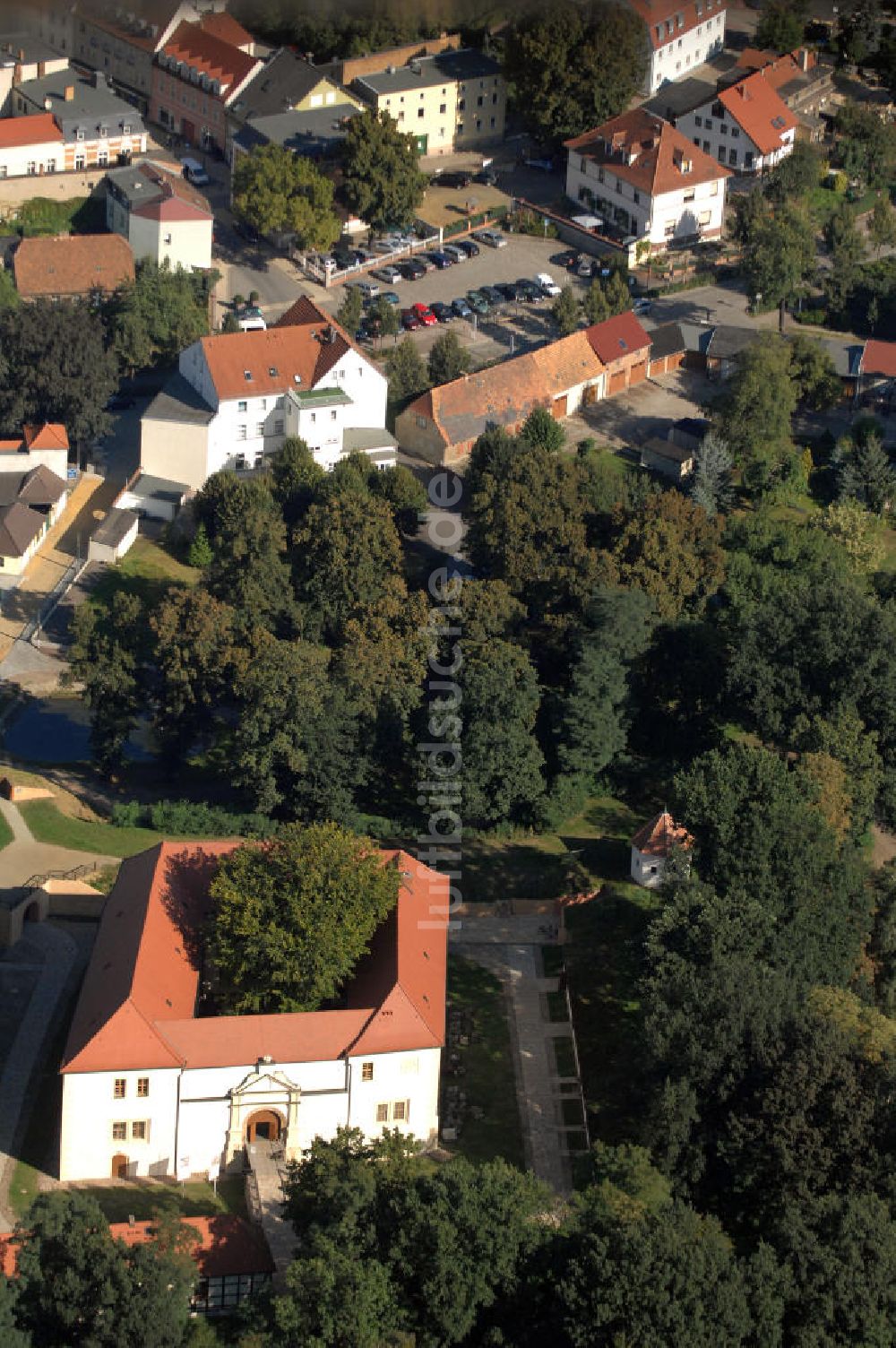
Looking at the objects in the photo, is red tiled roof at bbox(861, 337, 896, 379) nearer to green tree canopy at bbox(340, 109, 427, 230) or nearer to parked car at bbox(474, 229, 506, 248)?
parked car at bbox(474, 229, 506, 248)

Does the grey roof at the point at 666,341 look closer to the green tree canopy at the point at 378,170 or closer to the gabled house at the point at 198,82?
the green tree canopy at the point at 378,170

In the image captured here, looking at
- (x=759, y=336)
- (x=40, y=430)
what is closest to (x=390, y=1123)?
(x=40, y=430)

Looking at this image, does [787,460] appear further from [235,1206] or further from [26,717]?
[235,1206]

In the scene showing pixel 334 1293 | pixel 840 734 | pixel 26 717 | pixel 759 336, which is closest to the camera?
pixel 334 1293

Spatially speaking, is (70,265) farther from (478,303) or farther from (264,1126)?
(264,1126)

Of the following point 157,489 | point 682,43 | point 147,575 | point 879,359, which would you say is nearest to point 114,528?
point 147,575

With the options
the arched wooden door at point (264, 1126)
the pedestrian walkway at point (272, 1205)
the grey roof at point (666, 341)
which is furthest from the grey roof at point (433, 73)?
the pedestrian walkway at point (272, 1205)
